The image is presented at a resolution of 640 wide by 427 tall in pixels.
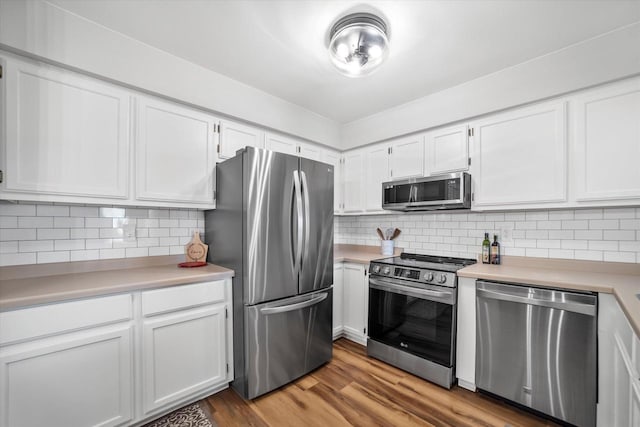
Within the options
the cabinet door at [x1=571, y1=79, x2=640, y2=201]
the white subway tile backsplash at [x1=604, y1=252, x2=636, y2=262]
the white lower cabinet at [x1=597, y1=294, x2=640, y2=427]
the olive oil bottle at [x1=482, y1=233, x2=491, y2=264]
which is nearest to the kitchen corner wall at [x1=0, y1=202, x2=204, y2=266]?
the olive oil bottle at [x1=482, y1=233, x2=491, y2=264]

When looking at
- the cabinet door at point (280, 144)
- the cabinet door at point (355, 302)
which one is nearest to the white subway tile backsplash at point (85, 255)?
the cabinet door at point (280, 144)

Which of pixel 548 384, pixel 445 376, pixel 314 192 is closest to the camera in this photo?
pixel 548 384

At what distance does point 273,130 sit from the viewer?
279 cm

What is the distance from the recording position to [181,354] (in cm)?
185

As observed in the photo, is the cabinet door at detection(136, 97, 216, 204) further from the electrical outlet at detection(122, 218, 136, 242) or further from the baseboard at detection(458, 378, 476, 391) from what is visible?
the baseboard at detection(458, 378, 476, 391)

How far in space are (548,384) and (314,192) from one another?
2066 millimetres

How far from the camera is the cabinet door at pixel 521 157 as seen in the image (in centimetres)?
205

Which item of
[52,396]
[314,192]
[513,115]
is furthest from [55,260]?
[513,115]

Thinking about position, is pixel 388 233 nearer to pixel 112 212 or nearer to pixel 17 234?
pixel 112 212

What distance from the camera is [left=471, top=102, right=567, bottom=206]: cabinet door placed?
205cm

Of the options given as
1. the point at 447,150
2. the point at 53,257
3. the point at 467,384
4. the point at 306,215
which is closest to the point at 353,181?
the point at 447,150

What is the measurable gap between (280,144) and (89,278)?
1.91 meters

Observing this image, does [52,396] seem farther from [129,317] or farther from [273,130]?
[273,130]

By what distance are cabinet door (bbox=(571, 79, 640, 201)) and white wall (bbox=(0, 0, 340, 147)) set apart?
2.43 meters
